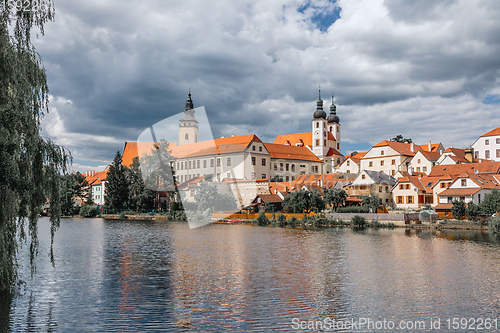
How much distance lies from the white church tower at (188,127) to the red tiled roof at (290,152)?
92.7 ft

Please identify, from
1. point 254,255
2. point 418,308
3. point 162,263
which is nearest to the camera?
point 418,308

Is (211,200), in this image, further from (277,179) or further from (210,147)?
(210,147)

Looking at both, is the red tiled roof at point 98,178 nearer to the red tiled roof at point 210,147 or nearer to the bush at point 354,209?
the red tiled roof at point 210,147

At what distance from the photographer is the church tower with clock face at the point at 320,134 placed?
13738cm

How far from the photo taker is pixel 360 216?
198 ft

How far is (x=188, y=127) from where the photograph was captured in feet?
460

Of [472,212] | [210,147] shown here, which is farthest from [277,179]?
[472,212]

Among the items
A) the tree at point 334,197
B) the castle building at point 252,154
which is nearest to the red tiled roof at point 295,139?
the castle building at point 252,154

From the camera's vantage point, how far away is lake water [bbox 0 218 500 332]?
14312 millimetres

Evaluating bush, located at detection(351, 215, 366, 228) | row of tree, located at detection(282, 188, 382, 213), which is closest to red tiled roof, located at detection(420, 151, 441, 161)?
row of tree, located at detection(282, 188, 382, 213)

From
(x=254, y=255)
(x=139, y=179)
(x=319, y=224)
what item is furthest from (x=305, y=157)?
(x=254, y=255)

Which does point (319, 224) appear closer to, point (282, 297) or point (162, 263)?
point (162, 263)

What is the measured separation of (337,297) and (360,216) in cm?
4402

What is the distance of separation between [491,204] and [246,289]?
44.9 meters
